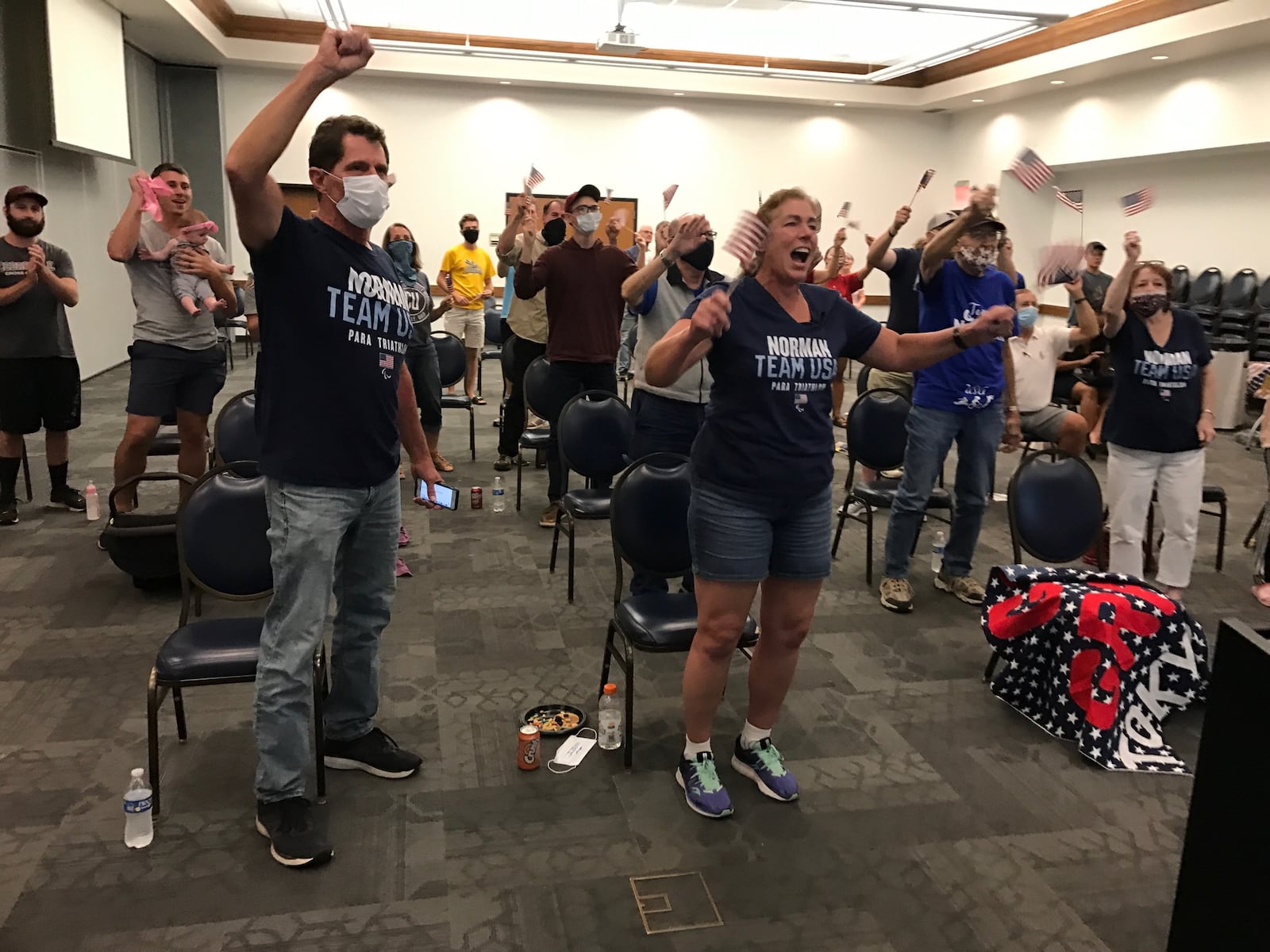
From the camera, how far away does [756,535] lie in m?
2.34

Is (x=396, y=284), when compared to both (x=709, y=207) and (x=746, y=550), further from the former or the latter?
(x=709, y=207)

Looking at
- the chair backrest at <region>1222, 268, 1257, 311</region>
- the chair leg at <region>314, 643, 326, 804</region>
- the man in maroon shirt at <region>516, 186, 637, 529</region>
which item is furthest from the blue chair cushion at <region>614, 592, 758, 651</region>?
the chair backrest at <region>1222, 268, 1257, 311</region>

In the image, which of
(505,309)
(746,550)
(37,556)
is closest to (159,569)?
(37,556)

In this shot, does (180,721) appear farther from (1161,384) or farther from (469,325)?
(469,325)

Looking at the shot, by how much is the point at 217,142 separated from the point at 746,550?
12335 mm

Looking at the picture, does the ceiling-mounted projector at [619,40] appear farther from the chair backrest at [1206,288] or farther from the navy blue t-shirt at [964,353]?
the navy blue t-shirt at [964,353]

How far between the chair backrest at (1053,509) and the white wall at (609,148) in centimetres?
971

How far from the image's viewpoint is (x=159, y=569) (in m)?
3.82

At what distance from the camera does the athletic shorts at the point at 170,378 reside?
163 inches

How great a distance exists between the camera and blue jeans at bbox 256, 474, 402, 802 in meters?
2.14

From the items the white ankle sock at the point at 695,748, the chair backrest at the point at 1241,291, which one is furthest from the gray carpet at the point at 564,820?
the chair backrest at the point at 1241,291

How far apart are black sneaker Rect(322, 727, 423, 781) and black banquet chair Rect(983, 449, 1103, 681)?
231cm

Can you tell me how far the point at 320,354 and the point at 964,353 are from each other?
109 inches

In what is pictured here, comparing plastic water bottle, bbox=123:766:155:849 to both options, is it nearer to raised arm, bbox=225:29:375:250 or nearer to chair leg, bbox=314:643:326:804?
chair leg, bbox=314:643:326:804
